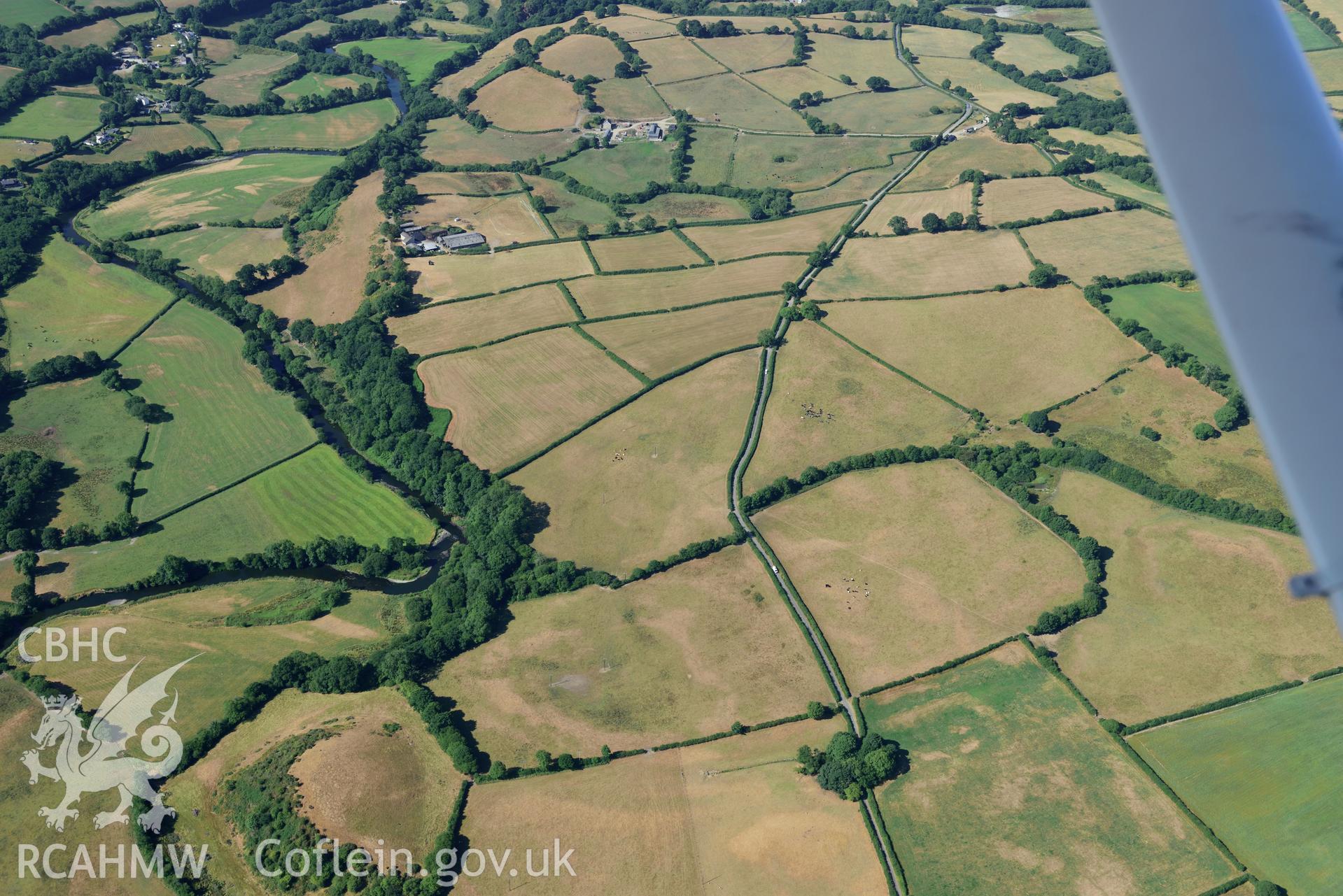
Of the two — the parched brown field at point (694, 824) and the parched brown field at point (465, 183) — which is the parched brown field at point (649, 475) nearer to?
the parched brown field at point (694, 824)

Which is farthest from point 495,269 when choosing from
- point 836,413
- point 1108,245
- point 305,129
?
point 1108,245

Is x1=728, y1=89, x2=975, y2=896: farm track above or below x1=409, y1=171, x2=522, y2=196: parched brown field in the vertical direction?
below

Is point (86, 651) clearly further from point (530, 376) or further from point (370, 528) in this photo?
point (530, 376)

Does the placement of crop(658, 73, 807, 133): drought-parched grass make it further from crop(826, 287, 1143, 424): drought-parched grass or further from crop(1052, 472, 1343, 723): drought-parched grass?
crop(1052, 472, 1343, 723): drought-parched grass

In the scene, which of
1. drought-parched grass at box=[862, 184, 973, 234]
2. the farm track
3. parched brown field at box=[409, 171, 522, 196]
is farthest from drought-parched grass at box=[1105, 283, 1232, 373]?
parched brown field at box=[409, 171, 522, 196]

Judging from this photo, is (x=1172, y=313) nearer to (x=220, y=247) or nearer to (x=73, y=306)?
(x=220, y=247)
